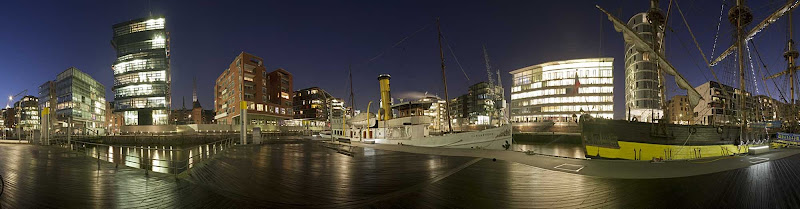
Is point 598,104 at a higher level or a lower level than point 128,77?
lower

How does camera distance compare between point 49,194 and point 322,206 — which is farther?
point 49,194

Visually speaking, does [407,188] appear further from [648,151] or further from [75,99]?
[75,99]

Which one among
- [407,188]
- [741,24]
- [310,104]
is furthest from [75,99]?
[741,24]

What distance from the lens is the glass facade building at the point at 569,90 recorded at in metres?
77.9

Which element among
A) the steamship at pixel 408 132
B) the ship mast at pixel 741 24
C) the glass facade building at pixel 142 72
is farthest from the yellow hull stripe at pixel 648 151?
the glass facade building at pixel 142 72

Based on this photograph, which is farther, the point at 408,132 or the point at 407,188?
the point at 408,132

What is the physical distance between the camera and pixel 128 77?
78.2 metres

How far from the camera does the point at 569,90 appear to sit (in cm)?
7981

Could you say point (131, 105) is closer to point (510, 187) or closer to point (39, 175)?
point (39, 175)

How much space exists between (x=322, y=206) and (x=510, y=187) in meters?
4.87

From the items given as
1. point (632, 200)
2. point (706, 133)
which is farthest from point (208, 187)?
point (706, 133)

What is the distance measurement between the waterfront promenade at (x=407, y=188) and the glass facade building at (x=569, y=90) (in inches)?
3020

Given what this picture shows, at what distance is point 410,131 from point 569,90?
73.9 metres

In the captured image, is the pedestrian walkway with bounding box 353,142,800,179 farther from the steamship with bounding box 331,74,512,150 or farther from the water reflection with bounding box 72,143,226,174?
the water reflection with bounding box 72,143,226,174
